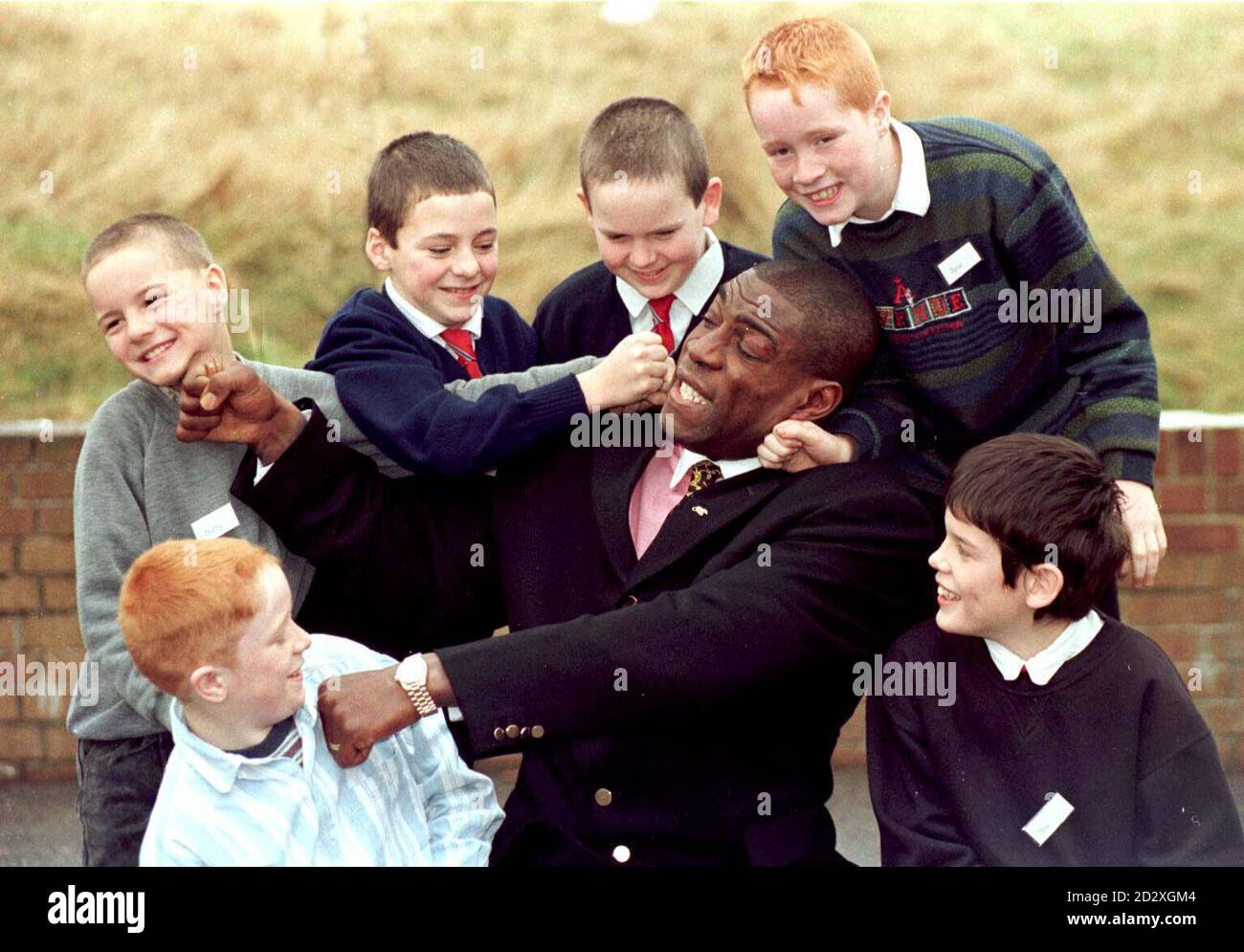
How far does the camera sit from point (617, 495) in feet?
9.89

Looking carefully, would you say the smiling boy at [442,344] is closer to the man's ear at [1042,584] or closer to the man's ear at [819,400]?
the man's ear at [819,400]

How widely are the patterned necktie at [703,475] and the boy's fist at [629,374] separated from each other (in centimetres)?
17

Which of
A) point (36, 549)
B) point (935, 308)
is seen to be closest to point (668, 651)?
point (935, 308)

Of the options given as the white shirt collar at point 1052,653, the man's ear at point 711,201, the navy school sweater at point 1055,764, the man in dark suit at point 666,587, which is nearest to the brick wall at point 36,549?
the man in dark suit at point 666,587

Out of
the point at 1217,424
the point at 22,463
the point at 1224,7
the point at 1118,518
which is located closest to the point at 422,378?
the point at 1118,518

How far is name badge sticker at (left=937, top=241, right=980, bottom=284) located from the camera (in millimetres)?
3064

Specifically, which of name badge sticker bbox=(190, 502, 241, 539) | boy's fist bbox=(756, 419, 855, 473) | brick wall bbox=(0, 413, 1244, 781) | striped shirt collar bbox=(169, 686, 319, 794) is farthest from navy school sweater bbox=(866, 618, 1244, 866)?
brick wall bbox=(0, 413, 1244, 781)

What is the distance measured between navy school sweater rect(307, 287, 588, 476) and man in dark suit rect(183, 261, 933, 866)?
111mm

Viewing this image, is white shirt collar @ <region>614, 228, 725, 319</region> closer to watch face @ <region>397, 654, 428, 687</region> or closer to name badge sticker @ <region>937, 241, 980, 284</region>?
name badge sticker @ <region>937, 241, 980, 284</region>

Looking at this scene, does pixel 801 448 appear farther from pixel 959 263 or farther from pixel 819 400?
pixel 959 263

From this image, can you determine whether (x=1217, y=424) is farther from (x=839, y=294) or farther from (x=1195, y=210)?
(x=839, y=294)

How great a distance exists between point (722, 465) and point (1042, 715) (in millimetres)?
733

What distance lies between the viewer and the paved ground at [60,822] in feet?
16.3

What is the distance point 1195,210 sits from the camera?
5.93m
